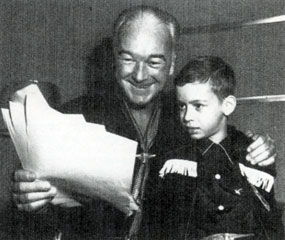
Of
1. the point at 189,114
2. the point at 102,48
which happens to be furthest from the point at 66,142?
the point at 102,48

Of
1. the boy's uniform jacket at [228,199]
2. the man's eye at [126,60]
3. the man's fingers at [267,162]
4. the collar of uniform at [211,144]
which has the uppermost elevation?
the man's eye at [126,60]

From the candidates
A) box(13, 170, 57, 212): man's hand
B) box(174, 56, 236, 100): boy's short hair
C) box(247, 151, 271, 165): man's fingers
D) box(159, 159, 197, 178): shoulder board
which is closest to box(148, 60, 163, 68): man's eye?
box(174, 56, 236, 100): boy's short hair

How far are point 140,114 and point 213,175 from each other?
1.35 feet

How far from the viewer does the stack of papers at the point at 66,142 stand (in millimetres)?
1039

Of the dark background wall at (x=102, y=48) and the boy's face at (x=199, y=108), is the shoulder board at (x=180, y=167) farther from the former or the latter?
the dark background wall at (x=102, y=48)

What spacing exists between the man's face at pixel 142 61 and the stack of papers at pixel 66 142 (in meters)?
0.47

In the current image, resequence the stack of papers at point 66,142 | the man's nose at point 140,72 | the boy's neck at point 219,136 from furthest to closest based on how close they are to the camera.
A: the man's nose at point 140,72 < the boy's neck at point 219,136 < the stack of papers at point 66,142

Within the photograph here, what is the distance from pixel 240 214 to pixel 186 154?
0.21m

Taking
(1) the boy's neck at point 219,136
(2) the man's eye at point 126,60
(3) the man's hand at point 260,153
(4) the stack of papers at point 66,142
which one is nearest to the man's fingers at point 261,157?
(3) the man's hand at point 260,153

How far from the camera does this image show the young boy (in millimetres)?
1252

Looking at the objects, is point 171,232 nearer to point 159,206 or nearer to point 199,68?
point 159,206

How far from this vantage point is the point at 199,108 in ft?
4.26

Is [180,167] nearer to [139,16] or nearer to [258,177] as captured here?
[258,177]

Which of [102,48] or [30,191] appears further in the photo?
[102,48]
